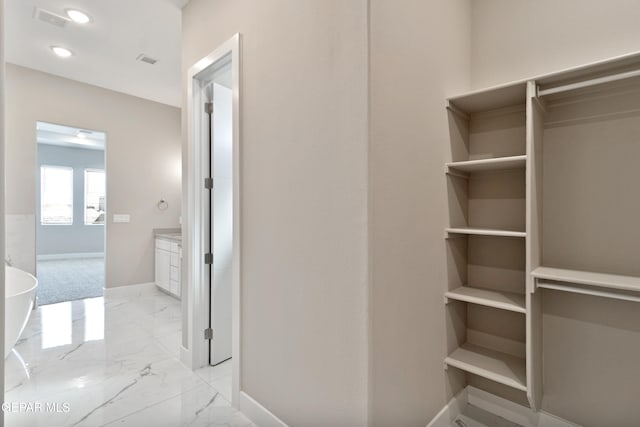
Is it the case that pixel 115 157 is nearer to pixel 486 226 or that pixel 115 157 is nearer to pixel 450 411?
pixel 486 226

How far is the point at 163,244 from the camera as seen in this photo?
4562 millimetres

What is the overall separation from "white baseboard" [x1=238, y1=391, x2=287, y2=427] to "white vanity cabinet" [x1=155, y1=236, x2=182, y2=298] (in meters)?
2.66

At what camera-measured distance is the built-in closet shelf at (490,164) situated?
1.59 metres

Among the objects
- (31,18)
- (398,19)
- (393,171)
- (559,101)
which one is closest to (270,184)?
(393,171)

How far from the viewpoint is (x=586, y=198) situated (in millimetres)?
1635

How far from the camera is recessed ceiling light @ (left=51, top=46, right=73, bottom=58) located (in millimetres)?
3312

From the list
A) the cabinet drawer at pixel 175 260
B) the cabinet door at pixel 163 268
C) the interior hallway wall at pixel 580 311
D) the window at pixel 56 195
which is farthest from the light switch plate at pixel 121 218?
the window at pixel 56 195

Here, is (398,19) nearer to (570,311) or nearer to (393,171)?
(393,171)

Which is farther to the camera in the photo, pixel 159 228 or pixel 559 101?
pixel 159 228

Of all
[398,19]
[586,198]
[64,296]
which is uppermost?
Result: [398,19]

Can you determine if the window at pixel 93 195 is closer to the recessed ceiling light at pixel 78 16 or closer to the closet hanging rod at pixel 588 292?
the recessed ceiling light at pixel 78 16

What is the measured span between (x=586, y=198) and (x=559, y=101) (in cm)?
55

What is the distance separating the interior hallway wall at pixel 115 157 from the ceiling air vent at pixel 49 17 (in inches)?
52.4

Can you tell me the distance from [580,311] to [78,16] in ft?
14.4
